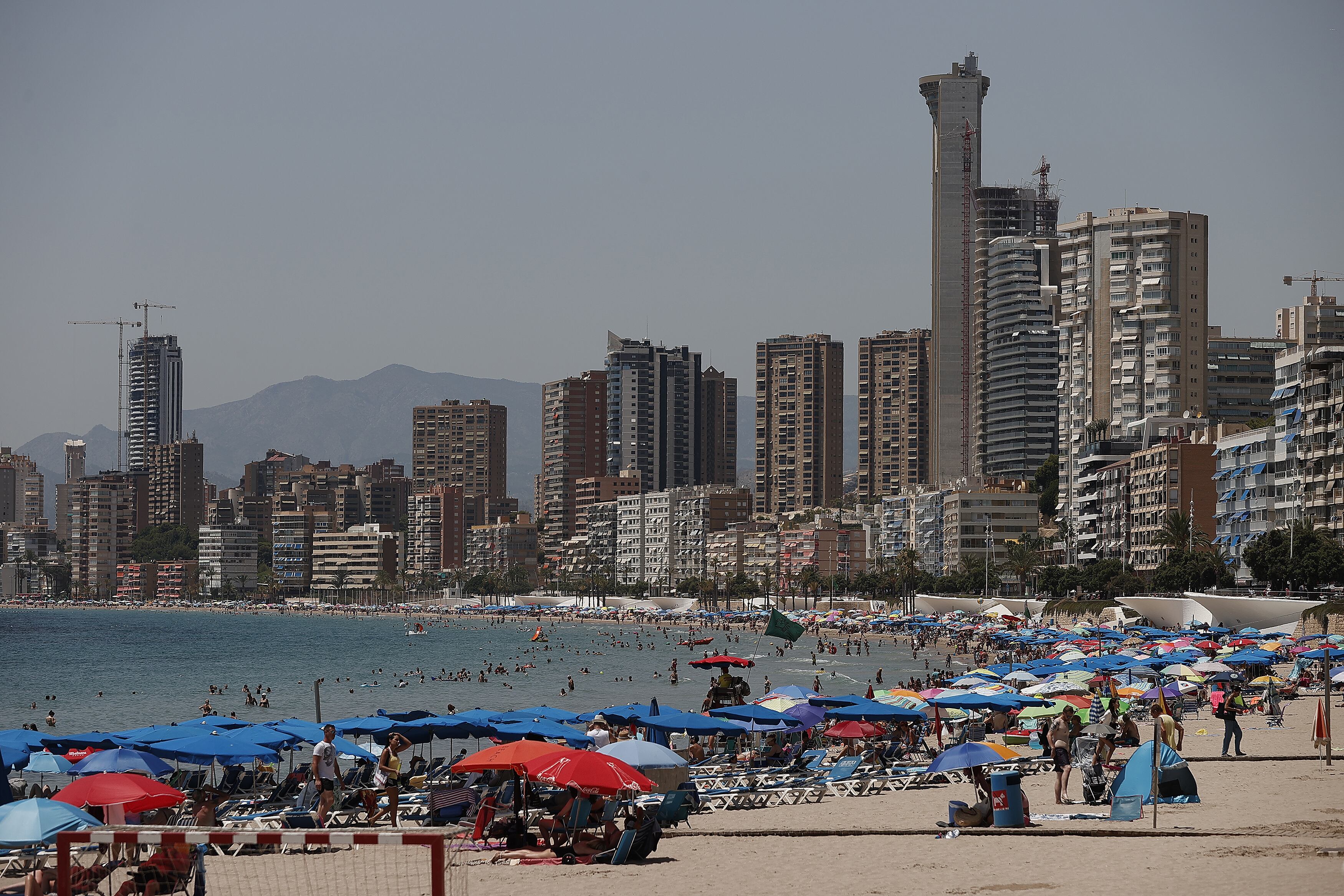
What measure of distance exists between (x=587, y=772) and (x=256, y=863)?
14.5ft

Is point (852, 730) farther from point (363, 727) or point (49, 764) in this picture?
point (49, 764)

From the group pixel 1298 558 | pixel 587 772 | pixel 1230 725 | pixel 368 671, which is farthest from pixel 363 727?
pixel 368 671

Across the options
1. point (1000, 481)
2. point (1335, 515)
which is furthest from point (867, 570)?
point (1335, 515)

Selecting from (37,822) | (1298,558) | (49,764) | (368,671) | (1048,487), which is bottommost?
(368,671)

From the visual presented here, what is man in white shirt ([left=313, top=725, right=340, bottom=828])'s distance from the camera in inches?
812

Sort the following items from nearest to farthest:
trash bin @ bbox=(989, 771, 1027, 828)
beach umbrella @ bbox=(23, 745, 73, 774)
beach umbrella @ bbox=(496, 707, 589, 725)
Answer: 1. trash bin @ bbox=(989, 771, 1027, 828)
2. beach umbrella @ bbox=(23, 745, 73, 774)
3. beach umbrella @ bbox=(496, 707, 589, 725)

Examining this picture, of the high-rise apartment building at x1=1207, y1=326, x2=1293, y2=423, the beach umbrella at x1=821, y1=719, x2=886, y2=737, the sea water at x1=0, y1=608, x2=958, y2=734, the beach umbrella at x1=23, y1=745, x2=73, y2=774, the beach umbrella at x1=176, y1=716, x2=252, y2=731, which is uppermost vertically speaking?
the high-rise apartment building at x1=1207, y1=326, x2=1293, y2=423

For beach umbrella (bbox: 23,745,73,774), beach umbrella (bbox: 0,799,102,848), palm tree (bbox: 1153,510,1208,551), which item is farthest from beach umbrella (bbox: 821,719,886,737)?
palm tree (bbox: 1153,510,1208,551)

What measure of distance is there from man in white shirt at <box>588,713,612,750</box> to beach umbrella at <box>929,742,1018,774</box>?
5.06m

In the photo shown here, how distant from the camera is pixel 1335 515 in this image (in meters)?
82.6

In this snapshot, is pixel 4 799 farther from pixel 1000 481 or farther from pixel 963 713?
pixel 1000 481

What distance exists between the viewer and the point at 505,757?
62.3ft

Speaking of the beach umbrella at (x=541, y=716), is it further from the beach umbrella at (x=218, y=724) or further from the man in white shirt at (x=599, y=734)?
the beach umbrella at (x=218, y=724)

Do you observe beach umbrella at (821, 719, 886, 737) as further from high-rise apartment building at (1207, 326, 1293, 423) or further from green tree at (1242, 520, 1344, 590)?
high-rise apartment building at (1207, 326, 1293, 423)
